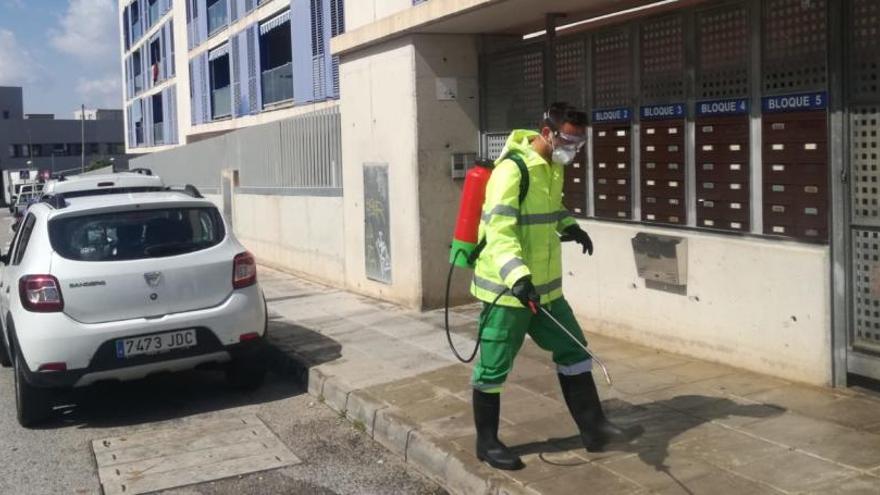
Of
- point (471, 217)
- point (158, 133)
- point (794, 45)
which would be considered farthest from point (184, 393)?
point (158, 133)

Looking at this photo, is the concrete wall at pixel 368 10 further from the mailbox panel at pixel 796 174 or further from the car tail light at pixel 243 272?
the mailbox panel at pixel 796 174

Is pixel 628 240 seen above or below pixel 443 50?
below

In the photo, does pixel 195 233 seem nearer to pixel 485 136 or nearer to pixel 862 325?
pixel 485 136

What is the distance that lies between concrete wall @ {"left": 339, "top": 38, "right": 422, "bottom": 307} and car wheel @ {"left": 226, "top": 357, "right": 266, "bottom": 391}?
260 cm

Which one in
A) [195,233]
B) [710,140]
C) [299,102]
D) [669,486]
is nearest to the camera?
[669,486]

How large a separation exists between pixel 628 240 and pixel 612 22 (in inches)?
73.8

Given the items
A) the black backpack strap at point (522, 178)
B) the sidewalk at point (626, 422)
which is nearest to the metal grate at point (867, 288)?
the sidewalk at point (626, 422)

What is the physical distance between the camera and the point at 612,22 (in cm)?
784

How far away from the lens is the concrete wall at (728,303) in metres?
5.98

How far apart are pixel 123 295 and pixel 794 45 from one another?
4955 millimetres

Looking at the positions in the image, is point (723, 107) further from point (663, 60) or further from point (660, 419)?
point (660, 419)

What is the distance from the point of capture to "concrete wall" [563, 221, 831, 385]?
598cm

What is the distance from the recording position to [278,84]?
2373 cm

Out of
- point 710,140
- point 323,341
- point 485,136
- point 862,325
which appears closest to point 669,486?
point 862,325
